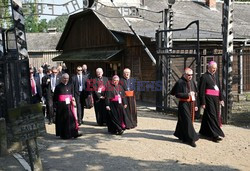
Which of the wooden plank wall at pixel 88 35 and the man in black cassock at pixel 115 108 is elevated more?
the wooden plank wall at pixel 88 35

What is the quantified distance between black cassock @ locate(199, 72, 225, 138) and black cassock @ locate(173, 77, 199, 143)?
32 cm

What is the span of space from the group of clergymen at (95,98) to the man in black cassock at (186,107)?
1777 mm

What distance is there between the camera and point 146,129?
32.8 feet

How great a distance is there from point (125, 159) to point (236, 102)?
9194mm

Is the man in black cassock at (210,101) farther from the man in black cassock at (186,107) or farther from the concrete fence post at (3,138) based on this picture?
the concrete fence post at (3,138)

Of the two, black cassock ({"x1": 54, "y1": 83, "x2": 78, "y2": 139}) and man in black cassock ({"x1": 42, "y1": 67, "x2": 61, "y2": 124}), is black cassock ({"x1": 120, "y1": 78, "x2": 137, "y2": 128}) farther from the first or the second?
man in black cassock ({"x1": 42, "y1": 67, "x2": 61, "y2": 124})

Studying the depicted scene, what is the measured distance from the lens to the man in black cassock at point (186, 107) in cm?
802

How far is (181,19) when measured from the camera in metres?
21.8

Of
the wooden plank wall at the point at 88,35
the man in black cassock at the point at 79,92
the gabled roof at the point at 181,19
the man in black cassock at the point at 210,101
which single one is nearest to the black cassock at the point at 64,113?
the man in black cassock at the point at 79,92

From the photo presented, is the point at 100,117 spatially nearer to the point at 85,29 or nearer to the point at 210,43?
the point at 210,43

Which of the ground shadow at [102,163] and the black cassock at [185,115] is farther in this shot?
the black cassock at [185,115]

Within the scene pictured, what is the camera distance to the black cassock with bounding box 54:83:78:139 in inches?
356

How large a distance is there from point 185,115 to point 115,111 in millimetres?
2117

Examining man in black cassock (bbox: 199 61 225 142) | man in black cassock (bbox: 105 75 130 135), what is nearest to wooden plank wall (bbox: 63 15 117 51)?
man in black cassock (bbox: 105 75 130 135)
